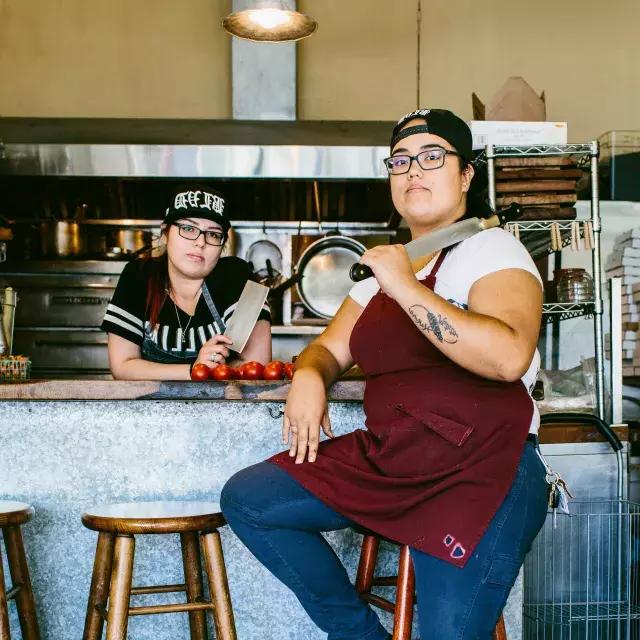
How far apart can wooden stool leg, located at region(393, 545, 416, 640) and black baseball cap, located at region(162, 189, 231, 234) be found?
152cm

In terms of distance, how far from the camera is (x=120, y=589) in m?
1.89

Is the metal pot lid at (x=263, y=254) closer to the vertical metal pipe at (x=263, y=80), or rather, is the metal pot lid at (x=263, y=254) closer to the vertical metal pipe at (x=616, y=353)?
the vertical metal pipe at (x=263, y=80)

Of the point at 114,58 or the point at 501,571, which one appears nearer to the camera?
the point at 501,571

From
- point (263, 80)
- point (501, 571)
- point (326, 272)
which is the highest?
point (263, 80)

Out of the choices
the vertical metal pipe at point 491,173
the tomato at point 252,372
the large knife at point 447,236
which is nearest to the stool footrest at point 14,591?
the tomato at point 252,372

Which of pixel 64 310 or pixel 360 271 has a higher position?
pixel 360 271

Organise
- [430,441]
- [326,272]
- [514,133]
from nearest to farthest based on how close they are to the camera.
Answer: [430,441] < [514,133] < [326,272]

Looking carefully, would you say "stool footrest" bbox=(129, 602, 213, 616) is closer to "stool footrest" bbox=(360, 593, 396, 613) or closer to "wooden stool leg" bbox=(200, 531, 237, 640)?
"wooden stool leg" bbox=(200, 531, 237, 640)

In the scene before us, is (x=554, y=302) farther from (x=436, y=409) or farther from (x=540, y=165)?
(x=436, y=409)

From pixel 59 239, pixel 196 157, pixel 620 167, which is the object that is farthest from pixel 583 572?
pixel 59 239

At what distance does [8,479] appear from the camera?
245 centimetres

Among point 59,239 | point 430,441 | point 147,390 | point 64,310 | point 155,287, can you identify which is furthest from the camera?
point 59,239

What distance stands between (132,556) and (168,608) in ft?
0.53

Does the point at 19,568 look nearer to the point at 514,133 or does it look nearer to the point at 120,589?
the point at 120,589
